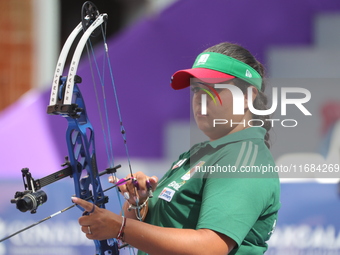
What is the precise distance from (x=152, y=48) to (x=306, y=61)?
107cm

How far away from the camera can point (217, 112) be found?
1835 millimetres

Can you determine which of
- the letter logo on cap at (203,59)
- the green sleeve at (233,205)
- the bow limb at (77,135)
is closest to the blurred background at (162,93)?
the bow limb at (77,135)

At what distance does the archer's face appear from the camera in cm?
183

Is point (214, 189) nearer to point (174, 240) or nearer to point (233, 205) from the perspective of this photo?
point (233, 205)

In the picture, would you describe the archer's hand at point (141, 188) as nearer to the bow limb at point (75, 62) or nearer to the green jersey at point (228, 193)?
the green jersey at point (228, 193)

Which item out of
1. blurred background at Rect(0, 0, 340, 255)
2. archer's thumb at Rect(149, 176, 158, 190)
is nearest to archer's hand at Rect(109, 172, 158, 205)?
archer's thumb at Rect(149, 176, 158, 190)

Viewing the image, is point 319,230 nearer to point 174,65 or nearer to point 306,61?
point 306,61

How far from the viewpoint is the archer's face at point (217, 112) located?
6.01 ft

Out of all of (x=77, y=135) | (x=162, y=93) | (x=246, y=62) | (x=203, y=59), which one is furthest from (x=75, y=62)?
(x=162, y=93)

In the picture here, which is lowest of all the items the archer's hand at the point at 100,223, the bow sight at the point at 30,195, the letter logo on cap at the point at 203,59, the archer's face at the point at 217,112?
the archer's hand at the point at 100,223

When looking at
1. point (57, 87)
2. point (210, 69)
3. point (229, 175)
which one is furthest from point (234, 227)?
point (57, 87)

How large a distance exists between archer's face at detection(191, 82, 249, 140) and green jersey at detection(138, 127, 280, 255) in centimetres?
4

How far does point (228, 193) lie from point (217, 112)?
12.8 inches

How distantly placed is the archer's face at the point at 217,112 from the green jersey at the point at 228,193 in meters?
0.04
